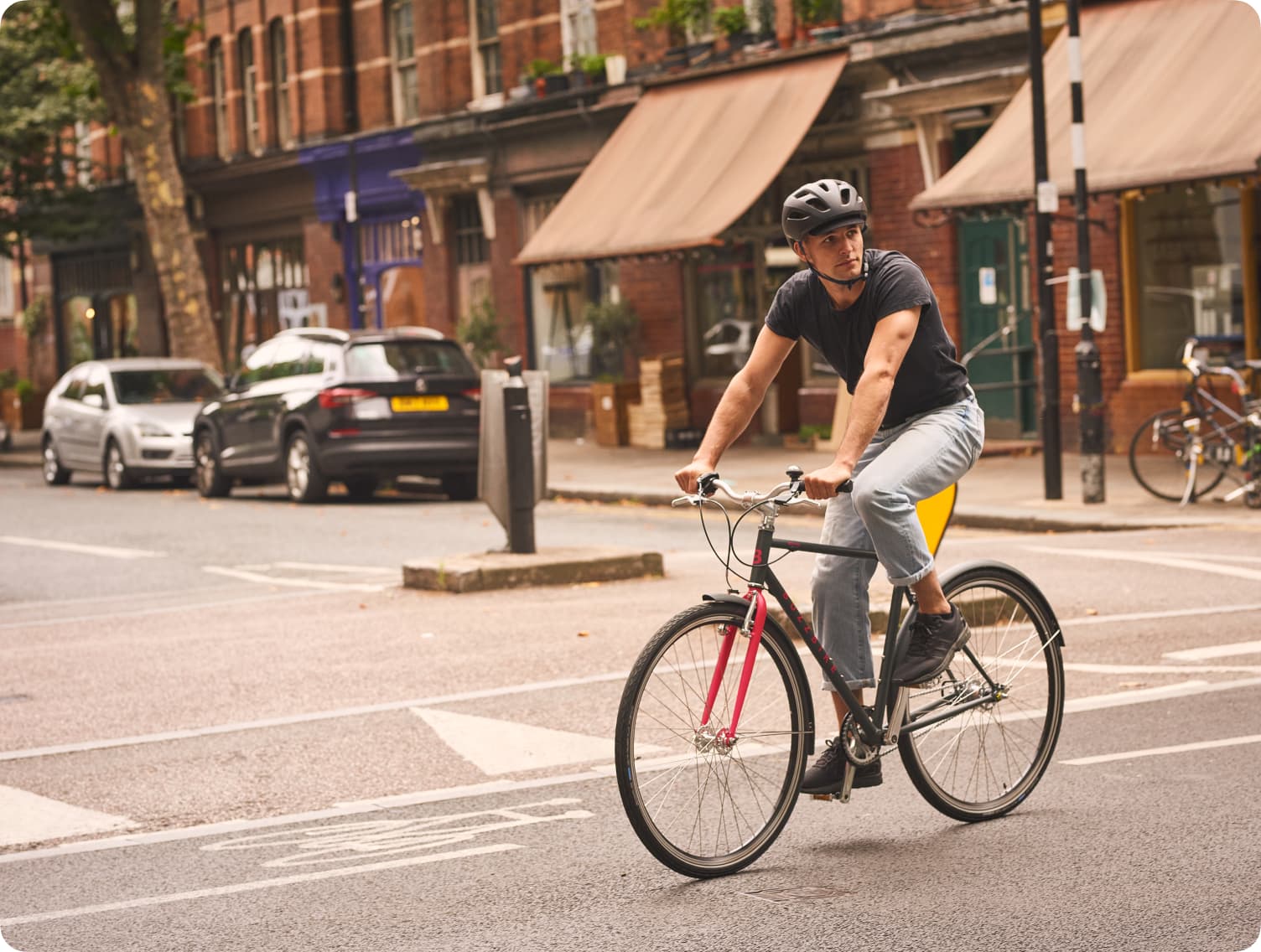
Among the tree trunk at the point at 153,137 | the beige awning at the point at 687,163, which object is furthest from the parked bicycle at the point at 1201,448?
the tree trunk at the point at 153,137

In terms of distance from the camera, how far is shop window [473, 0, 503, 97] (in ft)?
97.0

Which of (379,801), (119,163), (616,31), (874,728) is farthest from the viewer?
(119,163)

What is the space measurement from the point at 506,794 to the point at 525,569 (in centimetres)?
548

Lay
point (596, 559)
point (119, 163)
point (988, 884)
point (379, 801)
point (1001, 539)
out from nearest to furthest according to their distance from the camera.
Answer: point (988, 884) < point (379, 801) < point (596, 559) < point (1001, 539) < point (119, 163)

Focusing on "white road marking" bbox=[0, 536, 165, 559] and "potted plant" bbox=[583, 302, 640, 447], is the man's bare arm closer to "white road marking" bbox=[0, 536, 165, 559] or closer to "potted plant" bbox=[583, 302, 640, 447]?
"white road marking" bbox=[0, 536, 165, 559]

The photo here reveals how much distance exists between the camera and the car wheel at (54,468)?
82.8 ft

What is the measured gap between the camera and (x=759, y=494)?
517 cm

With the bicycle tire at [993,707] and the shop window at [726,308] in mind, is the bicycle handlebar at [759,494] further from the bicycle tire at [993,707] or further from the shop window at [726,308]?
the shop window at [726,308]

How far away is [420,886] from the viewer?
206 inches

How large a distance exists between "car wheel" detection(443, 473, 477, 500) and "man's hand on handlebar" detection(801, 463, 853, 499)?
1517 centimetres

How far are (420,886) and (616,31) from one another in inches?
880

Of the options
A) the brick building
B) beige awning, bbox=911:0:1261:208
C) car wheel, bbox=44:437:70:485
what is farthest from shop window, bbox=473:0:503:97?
beige awning, bbox=911:0:1261:208

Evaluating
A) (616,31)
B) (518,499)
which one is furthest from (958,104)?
(518,499)

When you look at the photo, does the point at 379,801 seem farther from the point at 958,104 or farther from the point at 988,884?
the point at 958,104
